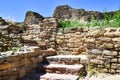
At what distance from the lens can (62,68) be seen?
6.38 metres

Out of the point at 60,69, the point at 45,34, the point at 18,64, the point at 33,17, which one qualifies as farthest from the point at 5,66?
the point at 33,17

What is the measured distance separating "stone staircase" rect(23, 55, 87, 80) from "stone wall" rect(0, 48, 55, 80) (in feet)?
0.67

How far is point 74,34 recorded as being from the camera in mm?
8781

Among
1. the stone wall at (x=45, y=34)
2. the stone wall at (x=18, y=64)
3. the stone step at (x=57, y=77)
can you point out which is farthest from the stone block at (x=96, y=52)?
the stone wall at (x=45, y=34)

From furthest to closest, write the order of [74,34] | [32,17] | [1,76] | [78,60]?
[32,17], [74,34], [78,60], [1,76]

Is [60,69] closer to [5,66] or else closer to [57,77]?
[57,77]

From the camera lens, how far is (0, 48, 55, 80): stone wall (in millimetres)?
5573

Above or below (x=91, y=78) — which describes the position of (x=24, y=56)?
above

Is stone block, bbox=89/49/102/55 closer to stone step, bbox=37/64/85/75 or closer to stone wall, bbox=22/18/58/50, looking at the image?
stone step, bbox=37/64/85/75

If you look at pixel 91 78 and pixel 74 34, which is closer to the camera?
pixel 91 78

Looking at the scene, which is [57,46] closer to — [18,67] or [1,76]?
[18,67]

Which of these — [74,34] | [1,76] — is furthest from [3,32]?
[1,76]

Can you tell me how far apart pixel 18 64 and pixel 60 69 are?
42.1 inches

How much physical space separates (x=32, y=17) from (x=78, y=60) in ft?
31.4
